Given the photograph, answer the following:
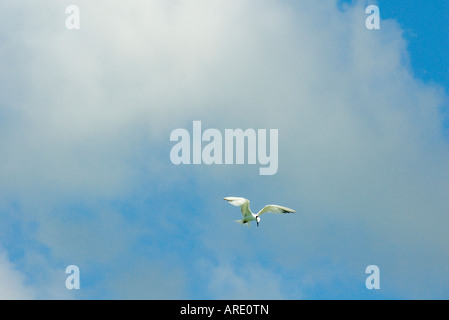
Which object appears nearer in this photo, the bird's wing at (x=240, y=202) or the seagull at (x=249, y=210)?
the bird's wing at (x=240, y=202)

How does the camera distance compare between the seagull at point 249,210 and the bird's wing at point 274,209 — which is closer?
the seagull at point 249,210

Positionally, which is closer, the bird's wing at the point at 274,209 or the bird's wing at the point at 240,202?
the bird's wing at the point at 240,202

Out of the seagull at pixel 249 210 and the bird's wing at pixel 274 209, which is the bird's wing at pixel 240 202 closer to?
the seagull at pixel 249 210

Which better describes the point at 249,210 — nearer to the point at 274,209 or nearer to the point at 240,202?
the point at 240,202

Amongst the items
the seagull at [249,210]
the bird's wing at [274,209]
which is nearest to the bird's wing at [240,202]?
the seagull at [249,210]

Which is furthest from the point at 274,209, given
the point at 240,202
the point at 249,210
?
the point at 240,202

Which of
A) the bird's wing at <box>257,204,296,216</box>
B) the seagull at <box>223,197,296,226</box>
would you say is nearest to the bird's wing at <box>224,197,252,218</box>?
the seagull at <box>223,197,296,226</box>

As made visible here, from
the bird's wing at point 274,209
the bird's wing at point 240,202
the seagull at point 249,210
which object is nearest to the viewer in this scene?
the bird's wing at point 240,202

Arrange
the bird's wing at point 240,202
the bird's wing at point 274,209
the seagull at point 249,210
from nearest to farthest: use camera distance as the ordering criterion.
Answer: the bird's wing at point 240,202 → the seagull at point 249,210 → the bird's wing at point 274,209
